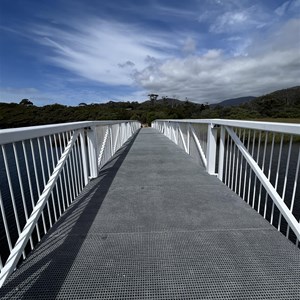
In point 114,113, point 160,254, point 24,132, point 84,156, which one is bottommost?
point 160,254

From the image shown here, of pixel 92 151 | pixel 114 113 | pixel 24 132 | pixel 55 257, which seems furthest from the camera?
pixel 114 113

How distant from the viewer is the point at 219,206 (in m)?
2.51

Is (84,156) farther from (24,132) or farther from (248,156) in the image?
(248,156)

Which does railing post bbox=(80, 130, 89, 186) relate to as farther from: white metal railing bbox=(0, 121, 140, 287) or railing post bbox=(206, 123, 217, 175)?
railing post bbox=(206, 123, 217, 175)

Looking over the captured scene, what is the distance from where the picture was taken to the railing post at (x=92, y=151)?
3.58 metres

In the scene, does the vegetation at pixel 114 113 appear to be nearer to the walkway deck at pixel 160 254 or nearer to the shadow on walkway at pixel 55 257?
the shadow on walkway at pixel 55 257

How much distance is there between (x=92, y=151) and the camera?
361cm

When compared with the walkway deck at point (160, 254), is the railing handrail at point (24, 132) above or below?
above

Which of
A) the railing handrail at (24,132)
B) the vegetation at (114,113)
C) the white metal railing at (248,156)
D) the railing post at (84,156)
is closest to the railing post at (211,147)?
the white metal railing at (248,156)

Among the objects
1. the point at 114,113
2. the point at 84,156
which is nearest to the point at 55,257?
the point at 84,156

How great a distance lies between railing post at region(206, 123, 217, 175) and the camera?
3.55 m

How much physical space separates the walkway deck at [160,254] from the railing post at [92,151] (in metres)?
0.94

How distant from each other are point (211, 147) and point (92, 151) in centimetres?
209

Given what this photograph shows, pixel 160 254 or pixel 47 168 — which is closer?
pixel 160 254
